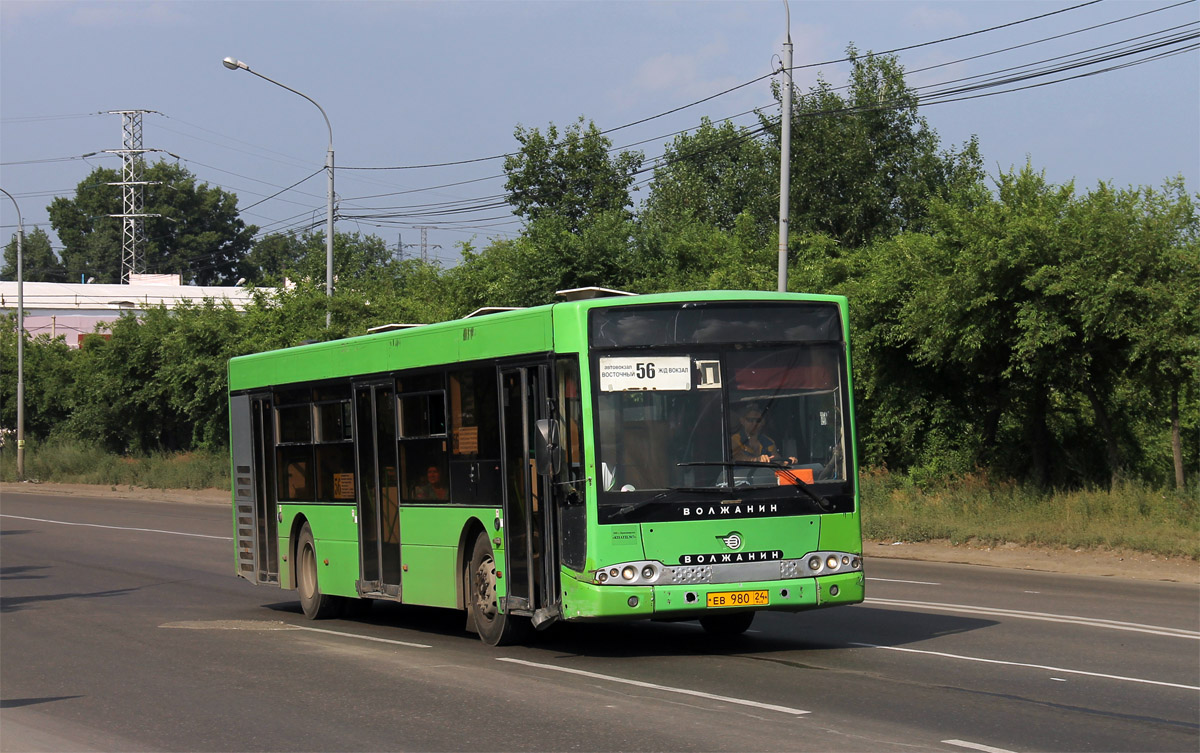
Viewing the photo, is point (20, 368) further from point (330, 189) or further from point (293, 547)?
point (293, 547)

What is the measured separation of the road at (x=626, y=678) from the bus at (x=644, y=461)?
637mm

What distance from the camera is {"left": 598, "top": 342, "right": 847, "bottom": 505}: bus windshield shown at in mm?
10922

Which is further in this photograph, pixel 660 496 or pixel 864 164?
pixel 864 164

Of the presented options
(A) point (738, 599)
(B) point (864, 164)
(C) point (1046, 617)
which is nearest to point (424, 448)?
(A) point (738, 599)

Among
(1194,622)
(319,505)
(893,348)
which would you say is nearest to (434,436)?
(319,505)

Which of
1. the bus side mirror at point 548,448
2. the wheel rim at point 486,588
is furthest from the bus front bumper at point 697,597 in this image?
the wheel rim at point 486,588

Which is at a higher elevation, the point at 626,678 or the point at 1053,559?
the point at 626,678

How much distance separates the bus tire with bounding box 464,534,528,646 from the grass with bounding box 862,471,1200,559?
39.4 ft

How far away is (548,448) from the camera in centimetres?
1084

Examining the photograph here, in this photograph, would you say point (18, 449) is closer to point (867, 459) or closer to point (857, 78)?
point (857, 78)

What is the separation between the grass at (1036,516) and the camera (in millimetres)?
20969

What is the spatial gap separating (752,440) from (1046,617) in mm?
Result: 4787

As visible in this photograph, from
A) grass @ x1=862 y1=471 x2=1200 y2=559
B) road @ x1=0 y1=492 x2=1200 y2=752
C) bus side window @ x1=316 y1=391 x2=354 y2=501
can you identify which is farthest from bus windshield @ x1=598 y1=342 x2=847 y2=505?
grass @ x1=862 y1=471 x2=1200 y2=559

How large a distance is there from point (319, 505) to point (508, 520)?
433cm
